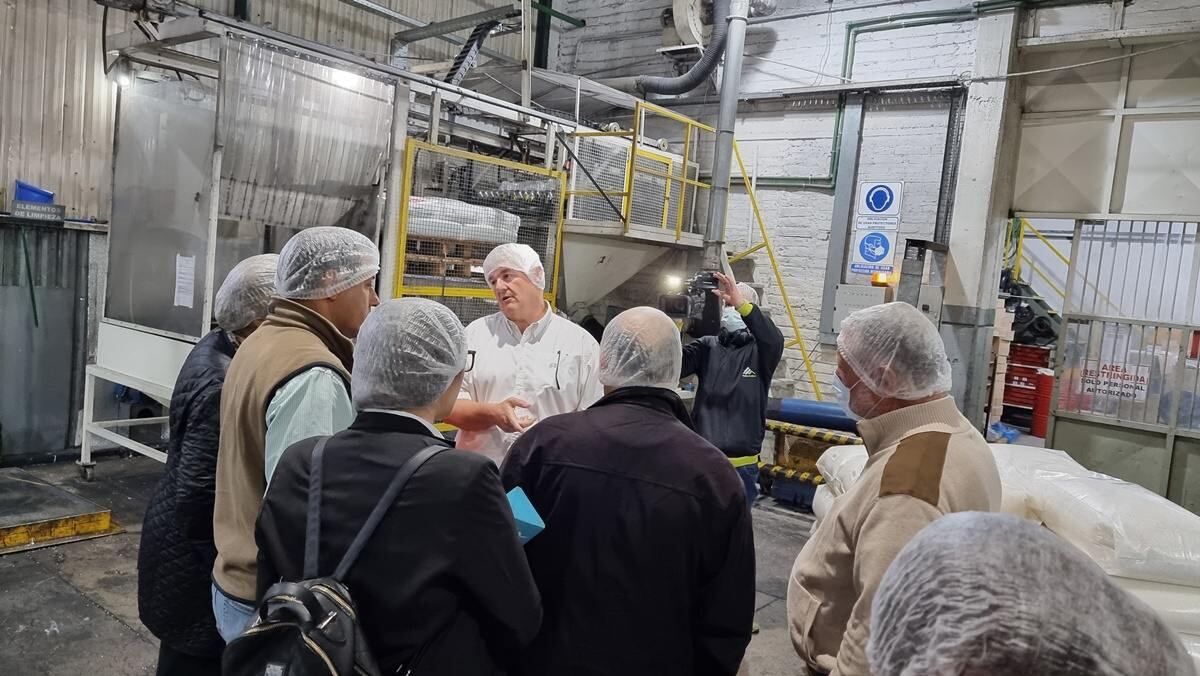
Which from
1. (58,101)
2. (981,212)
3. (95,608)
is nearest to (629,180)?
(981,212)

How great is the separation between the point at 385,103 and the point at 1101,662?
4828mm

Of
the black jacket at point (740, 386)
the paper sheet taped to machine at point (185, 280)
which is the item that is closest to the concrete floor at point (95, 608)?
the black jacket at point (740, 386)

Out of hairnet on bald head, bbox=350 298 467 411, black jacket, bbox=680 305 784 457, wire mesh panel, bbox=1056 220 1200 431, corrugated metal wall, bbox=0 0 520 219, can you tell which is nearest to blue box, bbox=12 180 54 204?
corrugated metal wall, bbox=0 0 520 219

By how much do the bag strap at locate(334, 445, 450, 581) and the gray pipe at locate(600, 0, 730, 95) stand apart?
7.08 m

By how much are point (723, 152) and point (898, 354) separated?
5.91m

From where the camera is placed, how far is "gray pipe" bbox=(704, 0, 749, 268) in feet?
23.9

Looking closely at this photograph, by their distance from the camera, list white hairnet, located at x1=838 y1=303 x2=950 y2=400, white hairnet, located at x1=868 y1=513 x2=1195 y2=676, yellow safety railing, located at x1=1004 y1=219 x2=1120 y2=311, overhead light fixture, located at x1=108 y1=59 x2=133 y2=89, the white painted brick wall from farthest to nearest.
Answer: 1. yellow safety railing, located at x1=1004 y1=219 x2=1120 y2=311
2. the white painted brick wall
3. overhead light fixture, located at x1=108 y1=59 x2=133 y2=89
4. white hairnet, located at x1=838 y1=303 x2=950 y2=400
5. white hairnet, located at x1=868 y1=513 x2=1195 y2=676

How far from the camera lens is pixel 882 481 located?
153 centimetres

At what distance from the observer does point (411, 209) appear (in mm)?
4926

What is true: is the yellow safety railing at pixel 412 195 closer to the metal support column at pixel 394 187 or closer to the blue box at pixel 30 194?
the metal support column at pixel 394 187

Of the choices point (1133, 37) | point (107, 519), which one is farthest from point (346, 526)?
point (1133, 37)

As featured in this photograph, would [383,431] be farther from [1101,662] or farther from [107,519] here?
[107,519]

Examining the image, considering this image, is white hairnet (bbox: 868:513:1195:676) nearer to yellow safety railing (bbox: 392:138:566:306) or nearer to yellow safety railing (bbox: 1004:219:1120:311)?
yellow safety railing (bbox: 392:138:566:306)

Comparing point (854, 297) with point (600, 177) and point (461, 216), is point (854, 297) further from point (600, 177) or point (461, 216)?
point (461, 216)
